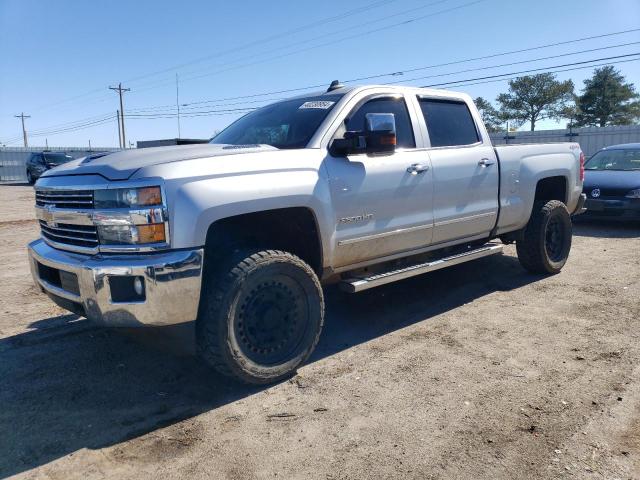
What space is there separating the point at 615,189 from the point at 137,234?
9098mm

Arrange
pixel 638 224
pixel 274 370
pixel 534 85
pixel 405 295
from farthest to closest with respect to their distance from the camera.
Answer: pixel 534 85, pixel 638 224, pixel 405 295, pixel 274 370

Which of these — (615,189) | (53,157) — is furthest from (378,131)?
(53,157)

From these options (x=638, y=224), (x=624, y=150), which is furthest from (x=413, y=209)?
(x=624, y=150)

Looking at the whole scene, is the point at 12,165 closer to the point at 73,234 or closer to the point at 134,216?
the point at 73,234

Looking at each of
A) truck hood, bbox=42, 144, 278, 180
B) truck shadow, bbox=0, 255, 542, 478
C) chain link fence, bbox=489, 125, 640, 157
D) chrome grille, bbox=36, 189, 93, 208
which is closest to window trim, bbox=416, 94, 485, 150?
truck shadow, bbox=0, 255, 542, 478

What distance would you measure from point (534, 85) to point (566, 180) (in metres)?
61.8

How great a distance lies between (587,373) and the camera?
3633mm

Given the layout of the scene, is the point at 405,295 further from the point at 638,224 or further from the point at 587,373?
the point at 638,224

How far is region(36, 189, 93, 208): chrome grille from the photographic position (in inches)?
127

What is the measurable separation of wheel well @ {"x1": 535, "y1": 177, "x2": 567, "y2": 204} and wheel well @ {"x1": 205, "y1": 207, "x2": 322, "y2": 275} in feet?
12.1

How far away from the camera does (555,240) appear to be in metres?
6.34

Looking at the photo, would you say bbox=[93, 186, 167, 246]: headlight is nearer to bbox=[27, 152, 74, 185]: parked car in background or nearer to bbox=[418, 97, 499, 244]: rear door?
bbox=[418, 97, 499, 244]: rear door

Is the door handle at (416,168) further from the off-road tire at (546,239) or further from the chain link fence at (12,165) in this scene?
the chain link fence at (12,165)

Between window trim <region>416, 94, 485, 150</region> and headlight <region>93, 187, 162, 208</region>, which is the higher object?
window trim <region>416, 94, 485, 150</region>
